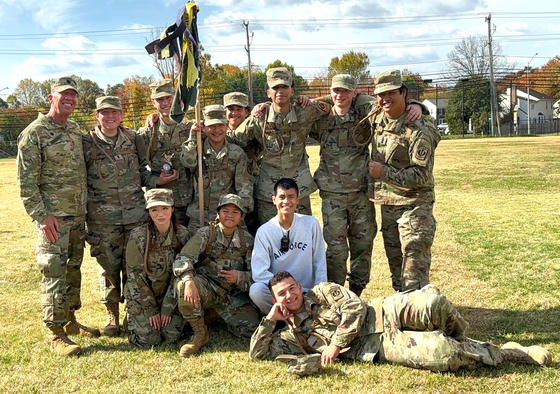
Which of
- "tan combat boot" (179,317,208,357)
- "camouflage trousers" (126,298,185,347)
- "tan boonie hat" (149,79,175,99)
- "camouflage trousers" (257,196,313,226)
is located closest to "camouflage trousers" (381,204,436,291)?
"camouflage trousers" (257,196,313,226)

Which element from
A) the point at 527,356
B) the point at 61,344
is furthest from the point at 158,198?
the point at 527,356

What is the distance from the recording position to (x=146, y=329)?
5.40 m

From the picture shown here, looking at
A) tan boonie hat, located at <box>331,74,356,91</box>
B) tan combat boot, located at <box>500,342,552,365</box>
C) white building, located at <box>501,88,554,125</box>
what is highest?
white building, located at <box>501,88,554,125</box>

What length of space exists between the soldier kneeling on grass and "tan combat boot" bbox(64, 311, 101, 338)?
1205 mm

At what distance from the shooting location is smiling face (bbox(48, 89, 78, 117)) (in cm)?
542

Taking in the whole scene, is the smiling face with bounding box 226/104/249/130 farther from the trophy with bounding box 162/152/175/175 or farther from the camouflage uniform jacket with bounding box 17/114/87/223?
the camouflage uniform jacket with bounding box 17/114/87/223

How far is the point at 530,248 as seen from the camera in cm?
911

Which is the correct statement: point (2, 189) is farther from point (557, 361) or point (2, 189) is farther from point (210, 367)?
point (557, 361)

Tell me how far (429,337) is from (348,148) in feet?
8.21

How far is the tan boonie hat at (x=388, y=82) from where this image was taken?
5.41m

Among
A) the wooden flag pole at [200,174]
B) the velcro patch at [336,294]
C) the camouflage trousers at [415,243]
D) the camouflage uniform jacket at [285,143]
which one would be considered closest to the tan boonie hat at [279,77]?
the camouflage uniform jacket at [285,143]

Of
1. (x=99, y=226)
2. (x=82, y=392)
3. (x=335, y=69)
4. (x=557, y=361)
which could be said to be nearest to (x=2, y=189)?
(x=99, y=226)

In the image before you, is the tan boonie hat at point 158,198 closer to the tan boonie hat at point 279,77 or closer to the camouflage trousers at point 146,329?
the camouflage trousers at point 146,329

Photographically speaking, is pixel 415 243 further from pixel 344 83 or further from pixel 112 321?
pixel 112 321
